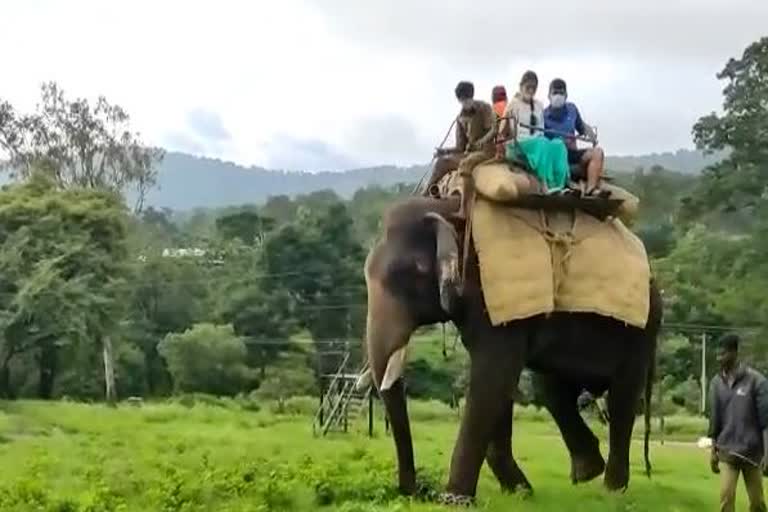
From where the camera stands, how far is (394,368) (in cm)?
1164

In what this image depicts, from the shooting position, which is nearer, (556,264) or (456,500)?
(456,500)

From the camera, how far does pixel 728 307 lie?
43406 mm

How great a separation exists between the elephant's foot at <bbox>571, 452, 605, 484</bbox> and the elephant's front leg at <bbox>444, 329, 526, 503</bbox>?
8.52 feet

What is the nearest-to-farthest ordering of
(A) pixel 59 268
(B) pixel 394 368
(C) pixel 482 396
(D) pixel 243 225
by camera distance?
(B) pixel 394 368 < (C) pixel 482 396 < (A) pixel 59 268 < (D) pixel 243 225

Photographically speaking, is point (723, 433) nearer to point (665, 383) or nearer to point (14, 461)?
point (14, 461)

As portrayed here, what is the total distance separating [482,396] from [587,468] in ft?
9.45

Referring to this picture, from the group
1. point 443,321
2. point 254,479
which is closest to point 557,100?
point 443,321

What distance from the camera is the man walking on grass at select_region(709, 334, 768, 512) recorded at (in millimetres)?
12148

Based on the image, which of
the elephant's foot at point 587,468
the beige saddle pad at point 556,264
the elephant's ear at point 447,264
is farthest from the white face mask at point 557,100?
the elephant's foot at point 587,468

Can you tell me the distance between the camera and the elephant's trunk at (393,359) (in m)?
11.7

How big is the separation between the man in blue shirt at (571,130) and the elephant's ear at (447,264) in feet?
5.70

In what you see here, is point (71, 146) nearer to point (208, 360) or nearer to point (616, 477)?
point (208, 360)

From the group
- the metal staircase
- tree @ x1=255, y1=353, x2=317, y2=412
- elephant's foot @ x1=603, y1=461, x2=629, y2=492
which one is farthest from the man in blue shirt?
tree @ x1=255, y1=353, x2=317, y2=412

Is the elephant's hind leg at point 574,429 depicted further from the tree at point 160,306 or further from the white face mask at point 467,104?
the tree at point 160,306
